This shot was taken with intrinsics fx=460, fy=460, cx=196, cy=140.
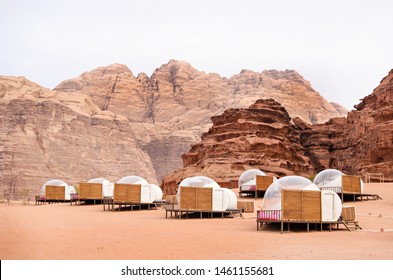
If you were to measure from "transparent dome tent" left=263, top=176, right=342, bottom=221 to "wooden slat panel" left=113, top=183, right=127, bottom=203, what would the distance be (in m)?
16.3

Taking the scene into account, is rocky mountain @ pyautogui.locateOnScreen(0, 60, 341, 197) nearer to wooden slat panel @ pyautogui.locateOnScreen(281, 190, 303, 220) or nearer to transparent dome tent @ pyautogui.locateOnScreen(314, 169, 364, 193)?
transparent dome tent @ pyautogui.locateOnScreen(314, 169, 364, 193)

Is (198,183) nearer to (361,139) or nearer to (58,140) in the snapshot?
(361,139)

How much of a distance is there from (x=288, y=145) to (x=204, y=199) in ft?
144

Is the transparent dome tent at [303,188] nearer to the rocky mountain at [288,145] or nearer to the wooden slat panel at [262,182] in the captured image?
the wooden slat panel at [262,182]

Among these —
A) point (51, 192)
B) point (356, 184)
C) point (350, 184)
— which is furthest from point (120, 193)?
point (51, 192)

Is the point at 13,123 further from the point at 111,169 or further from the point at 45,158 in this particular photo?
the point at 111,169

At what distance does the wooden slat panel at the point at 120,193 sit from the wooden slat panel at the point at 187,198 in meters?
8.37

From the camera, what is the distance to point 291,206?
2280cm

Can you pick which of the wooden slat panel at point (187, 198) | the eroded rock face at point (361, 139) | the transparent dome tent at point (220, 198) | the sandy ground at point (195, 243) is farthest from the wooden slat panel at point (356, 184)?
the eroded rock face at point (361, 139)

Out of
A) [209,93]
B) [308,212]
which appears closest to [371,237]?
[308,212]

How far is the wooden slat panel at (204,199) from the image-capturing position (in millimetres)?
31125

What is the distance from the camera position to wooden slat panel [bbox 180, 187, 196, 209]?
31.0 metres

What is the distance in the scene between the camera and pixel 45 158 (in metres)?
108

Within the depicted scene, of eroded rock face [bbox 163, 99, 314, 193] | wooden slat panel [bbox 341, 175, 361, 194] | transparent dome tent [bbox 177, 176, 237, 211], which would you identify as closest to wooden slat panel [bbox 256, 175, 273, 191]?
wooden slat panel [bbox 341, 175, 361, 194]
